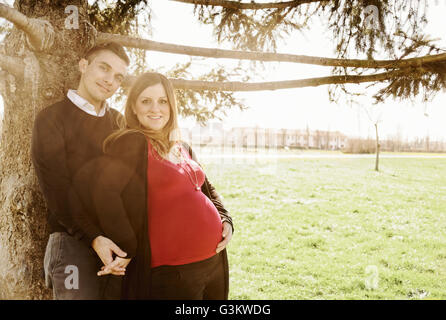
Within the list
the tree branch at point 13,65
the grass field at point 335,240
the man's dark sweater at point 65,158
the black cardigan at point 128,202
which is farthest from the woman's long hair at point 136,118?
the grass field at point 335,240

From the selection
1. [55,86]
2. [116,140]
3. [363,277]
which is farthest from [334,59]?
[363,277]

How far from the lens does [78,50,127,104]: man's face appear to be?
2.09 metres

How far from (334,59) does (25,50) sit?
8.74ft

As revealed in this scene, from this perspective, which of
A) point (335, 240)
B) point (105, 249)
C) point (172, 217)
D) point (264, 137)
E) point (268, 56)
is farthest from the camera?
point (264, 137)

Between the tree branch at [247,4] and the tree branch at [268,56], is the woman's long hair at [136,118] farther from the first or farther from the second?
the tree branch at [247,4]

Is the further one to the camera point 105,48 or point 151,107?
point 105,48

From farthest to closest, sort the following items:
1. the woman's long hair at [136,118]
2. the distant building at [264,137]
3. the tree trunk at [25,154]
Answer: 1. the distant building at [264,137]
2. the tree trunk at [25,154]
3. the woman's long hair at [136,118]

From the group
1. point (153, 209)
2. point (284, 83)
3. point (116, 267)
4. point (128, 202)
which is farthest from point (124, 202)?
point (284, 83)

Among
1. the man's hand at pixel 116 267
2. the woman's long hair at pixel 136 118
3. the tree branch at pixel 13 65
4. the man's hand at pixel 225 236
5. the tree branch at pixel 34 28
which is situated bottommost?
the man's hand at pixel 116 267

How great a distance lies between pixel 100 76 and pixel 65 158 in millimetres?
644

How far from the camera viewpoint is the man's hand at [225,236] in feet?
6.89

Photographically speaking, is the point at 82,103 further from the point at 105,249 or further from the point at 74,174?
the point at 105,249

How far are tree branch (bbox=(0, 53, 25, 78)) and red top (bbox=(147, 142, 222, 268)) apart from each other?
1.20 metres

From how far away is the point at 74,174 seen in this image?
6.14 feet
